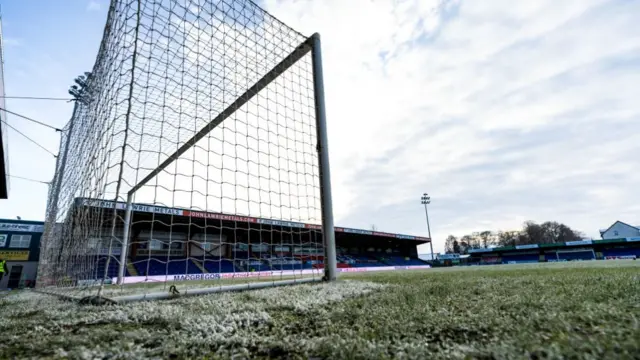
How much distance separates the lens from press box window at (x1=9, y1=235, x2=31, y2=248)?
1783 cm

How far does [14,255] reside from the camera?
17594mm

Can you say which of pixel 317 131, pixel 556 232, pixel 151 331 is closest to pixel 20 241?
pixel 317 131

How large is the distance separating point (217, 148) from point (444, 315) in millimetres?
2633

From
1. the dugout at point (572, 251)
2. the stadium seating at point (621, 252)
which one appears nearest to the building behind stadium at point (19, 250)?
the dugout at point (572, 251)

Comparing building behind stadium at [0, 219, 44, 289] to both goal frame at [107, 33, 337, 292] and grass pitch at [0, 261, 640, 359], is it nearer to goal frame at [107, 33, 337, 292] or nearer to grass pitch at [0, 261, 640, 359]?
goal frame at [107, 33, 337, 292]

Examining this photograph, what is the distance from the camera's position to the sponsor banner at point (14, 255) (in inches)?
686

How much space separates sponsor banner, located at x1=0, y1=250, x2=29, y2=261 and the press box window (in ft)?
1.27

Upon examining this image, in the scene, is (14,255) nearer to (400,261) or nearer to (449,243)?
(400,261)

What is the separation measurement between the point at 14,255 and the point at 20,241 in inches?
33.4

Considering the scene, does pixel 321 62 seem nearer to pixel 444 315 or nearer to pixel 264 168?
pixel 264 168

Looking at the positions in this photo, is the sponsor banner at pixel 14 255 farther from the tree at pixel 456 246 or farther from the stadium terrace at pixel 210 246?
the tree at pixel 456 246

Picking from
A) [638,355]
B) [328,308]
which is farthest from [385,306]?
[638,355]

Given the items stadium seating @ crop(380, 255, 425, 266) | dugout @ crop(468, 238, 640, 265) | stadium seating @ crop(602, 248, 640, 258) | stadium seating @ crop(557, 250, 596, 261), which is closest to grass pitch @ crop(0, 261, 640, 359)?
stadium seating @ crop(380, 255, 425, 266)

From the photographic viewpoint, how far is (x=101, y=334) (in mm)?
964
